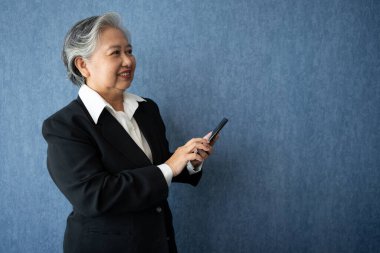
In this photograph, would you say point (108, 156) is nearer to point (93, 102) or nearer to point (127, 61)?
point (93, 102)

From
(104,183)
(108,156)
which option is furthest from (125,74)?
(104,183)

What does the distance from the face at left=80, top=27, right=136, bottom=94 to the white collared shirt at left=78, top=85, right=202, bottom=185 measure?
0.17 ft

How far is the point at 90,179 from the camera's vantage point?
3.43 feet

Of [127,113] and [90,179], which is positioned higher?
[127,113]

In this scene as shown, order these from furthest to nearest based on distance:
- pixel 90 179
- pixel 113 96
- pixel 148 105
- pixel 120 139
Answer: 1. pixel 148 105
2. pixel 113 96
3. pixel 120 139
4. pixel 90 179

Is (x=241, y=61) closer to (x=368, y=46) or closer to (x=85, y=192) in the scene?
(x=368, y=46)

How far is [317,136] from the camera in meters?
1.62

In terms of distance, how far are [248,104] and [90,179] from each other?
925mm

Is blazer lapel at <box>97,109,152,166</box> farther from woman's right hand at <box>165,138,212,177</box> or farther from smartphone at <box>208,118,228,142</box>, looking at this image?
smartphone at <box>208,118,228,142</box>

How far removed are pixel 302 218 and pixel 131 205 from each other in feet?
3.35

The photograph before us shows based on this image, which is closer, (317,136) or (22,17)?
(317,136)

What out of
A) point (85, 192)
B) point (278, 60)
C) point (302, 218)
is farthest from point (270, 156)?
point (85, 192)

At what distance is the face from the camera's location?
3.93ft

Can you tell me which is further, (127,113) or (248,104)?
(248,104)
